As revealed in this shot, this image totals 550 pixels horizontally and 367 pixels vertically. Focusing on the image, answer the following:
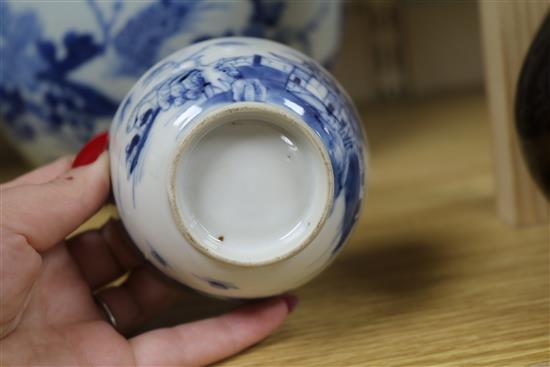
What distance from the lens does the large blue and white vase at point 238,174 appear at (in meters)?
0.53

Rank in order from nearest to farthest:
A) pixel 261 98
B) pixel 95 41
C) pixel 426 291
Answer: pixel 261 98, pixel 426 291, pixel 95 41

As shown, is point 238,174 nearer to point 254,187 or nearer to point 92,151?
point 254,187

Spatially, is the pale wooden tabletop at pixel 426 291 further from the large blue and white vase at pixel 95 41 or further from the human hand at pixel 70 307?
the large blue and white vase at pixel 95 41

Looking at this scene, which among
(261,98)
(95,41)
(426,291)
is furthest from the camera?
(95,41)

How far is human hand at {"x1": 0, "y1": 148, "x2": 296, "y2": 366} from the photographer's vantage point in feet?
1.80

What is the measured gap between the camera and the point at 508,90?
0.74 metres

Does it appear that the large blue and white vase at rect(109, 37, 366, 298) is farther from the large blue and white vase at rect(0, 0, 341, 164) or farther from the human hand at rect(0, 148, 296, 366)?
the large blue and white vase at rect(0, 0, 341, 164)

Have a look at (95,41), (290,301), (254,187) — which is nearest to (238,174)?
(254,187)

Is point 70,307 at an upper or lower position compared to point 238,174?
lower

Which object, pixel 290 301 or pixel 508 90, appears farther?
pixel 508 90

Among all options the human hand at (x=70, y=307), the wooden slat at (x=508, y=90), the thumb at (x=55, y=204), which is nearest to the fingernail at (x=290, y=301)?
the human hand at (x=70, y=307)

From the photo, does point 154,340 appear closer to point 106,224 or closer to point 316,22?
point 106,224

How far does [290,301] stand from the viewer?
2.05ft

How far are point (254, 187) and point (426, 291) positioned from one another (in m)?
0.20
